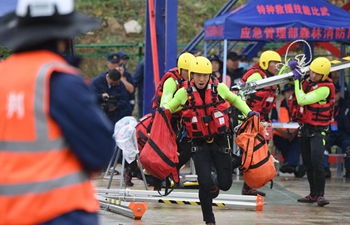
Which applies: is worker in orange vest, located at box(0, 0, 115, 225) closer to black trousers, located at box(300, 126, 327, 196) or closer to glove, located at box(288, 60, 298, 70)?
black trousers, located at box(300, 126, 327, 196)

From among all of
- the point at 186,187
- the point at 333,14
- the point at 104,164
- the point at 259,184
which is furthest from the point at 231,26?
the point at 104,164

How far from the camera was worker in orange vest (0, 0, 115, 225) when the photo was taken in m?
3.36

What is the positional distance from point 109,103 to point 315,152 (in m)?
4.27

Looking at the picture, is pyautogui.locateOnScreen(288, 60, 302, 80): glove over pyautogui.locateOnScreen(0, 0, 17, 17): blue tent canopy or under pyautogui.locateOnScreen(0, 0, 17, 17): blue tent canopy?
under

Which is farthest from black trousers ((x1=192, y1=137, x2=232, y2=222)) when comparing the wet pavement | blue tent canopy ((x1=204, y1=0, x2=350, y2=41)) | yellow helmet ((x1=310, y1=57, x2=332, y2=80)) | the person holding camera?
the person holding camera

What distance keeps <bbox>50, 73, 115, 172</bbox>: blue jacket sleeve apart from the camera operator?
33.4 feet

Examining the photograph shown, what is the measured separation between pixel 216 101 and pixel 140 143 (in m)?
2.45

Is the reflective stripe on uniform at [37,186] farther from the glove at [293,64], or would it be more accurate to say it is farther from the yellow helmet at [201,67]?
the glove at [293,64]

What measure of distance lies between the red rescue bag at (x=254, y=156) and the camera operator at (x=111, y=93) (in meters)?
4.78

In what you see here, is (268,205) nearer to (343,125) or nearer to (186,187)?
(186,187)

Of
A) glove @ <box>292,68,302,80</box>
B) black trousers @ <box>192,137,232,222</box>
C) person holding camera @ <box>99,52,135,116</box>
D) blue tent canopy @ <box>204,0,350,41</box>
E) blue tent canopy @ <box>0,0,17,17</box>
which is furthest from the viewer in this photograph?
person holding camera @ <box>99,52,135,116</box>

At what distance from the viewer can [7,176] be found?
3.40 m

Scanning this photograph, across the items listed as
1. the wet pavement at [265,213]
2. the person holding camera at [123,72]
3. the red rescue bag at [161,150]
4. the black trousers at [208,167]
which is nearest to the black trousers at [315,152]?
the wet pavement at [265,213]

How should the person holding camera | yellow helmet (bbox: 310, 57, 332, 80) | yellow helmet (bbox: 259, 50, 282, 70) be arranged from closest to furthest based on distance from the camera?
yellow helmet (bbox: 310, 57, 332, 80)
yellow helmet (bbox: 259, 50, 282, 70)
the person holding camera
